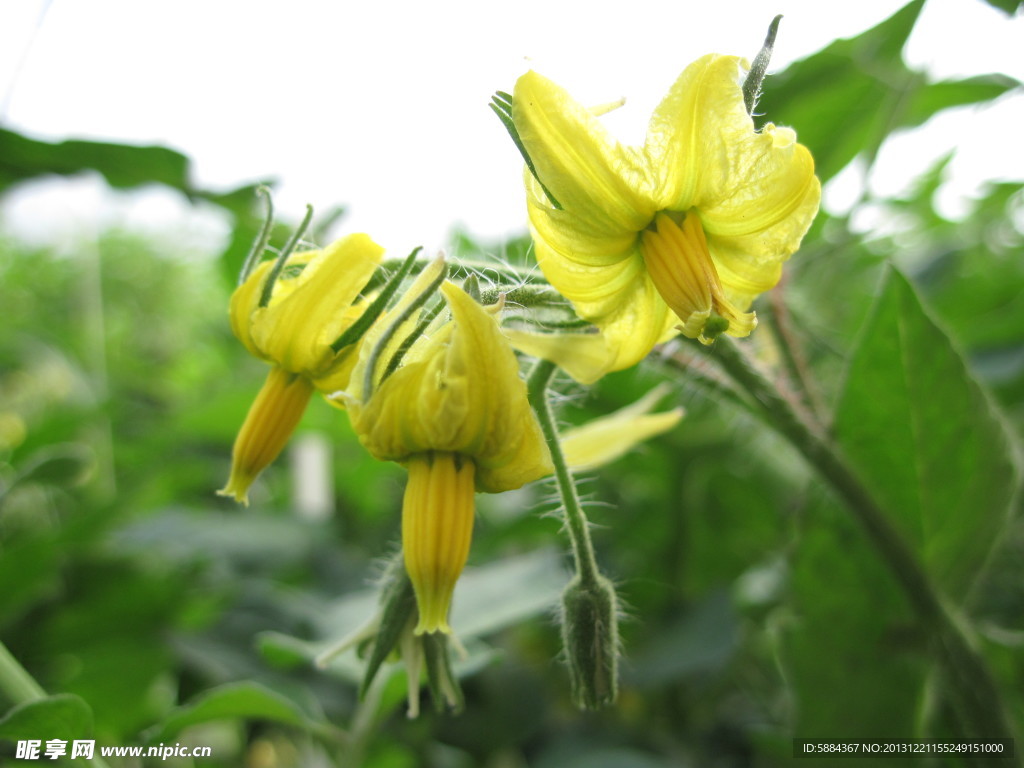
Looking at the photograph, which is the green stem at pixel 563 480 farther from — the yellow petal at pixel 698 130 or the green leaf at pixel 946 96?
the green leaf at pixel 946 96

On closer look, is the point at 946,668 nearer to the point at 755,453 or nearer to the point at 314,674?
the point at 755,453

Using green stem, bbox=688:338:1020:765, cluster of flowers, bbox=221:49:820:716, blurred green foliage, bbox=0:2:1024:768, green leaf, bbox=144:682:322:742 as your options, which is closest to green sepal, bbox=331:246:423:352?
cluster of flowers, bbox=221:49:820:716

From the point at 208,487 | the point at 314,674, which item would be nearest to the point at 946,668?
the point at 314,674

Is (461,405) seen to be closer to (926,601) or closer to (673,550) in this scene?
(926,601)

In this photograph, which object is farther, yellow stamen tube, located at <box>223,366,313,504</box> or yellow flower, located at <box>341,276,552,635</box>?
yellow stamen tube, located at <box>223,366,313,504</box>

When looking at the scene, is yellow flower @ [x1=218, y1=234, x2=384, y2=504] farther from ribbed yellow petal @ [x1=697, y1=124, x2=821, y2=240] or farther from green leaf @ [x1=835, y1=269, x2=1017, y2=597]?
green leaf @ [x1=835, y1=269, x2=1017, y2=597]

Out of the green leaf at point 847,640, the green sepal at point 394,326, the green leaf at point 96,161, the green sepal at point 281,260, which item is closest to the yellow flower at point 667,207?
the green sepal at point 394,326
